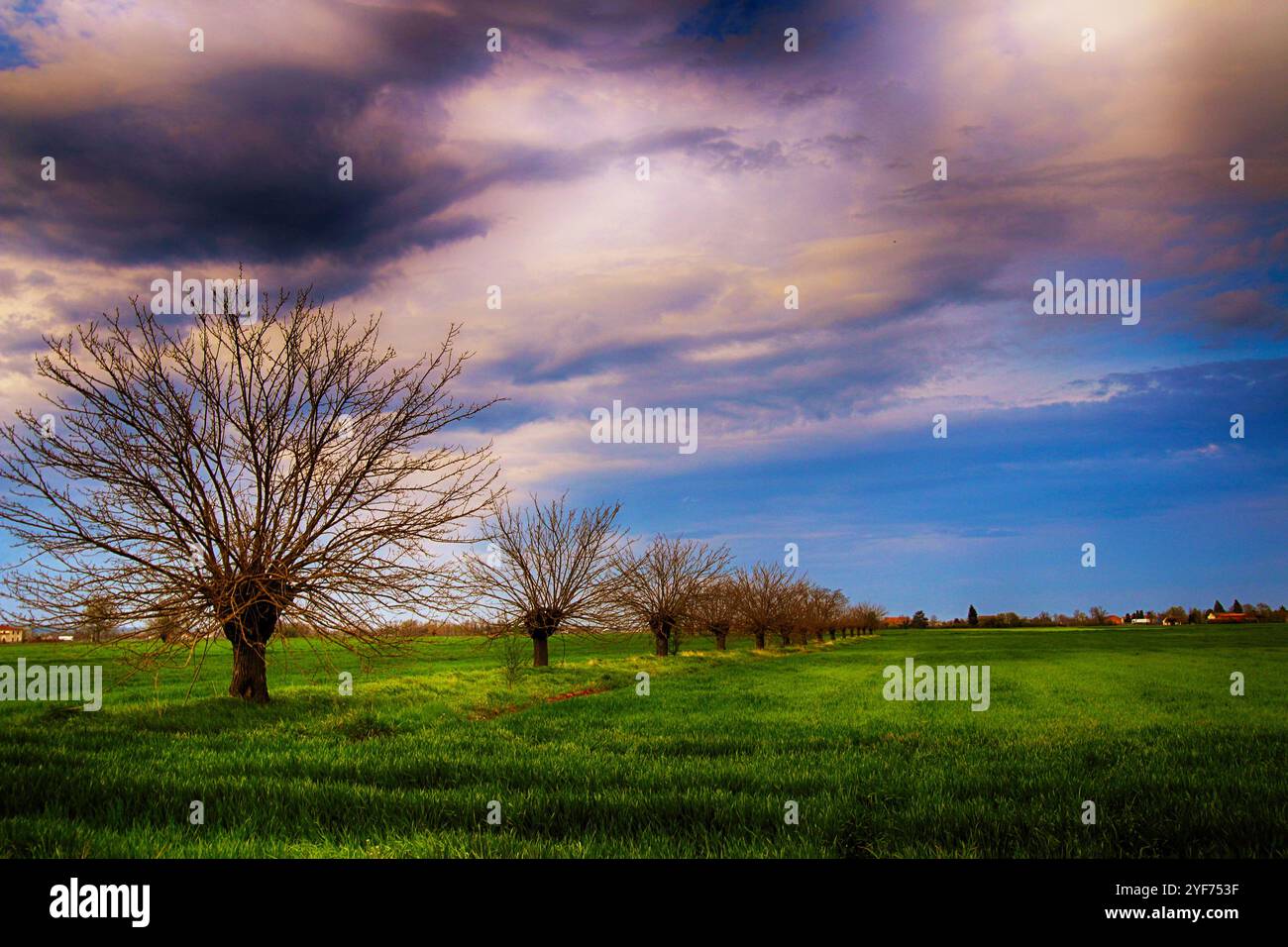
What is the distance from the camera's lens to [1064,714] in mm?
17969

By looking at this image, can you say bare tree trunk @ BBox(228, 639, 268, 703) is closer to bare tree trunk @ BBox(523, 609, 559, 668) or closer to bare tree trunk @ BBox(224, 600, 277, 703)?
bare tree trunk @ BBox(224, 600, 277, 703)

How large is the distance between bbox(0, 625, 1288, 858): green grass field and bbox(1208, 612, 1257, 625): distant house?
177 meters

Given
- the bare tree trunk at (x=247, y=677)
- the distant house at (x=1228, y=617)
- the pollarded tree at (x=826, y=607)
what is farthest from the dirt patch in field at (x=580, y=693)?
the distant house at (x=1228, y=617)

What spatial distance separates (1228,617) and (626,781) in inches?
7994

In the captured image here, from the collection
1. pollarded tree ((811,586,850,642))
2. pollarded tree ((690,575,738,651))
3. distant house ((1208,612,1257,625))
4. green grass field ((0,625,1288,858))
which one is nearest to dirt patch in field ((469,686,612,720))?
green grass field ((0,625,1288,858))

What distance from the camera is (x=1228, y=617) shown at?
165125mm

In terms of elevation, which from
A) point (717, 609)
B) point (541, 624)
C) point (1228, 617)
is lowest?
point (1228, 617)

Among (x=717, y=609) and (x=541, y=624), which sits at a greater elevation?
(x=541, y=624)

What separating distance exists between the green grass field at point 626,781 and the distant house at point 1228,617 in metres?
177

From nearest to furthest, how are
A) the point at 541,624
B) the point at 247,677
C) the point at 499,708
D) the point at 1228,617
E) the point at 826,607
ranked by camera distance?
the point at 247,677 < the point at 499,708 < the point at 541,624 < the point at 826,607 < the point at 1228,617

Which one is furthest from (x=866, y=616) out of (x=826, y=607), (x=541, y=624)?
(x=541, y=624)

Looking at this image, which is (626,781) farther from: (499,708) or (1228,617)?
(1228,617)

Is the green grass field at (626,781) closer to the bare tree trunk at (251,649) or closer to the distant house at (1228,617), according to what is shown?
the bare tree trunk at (251,649)
